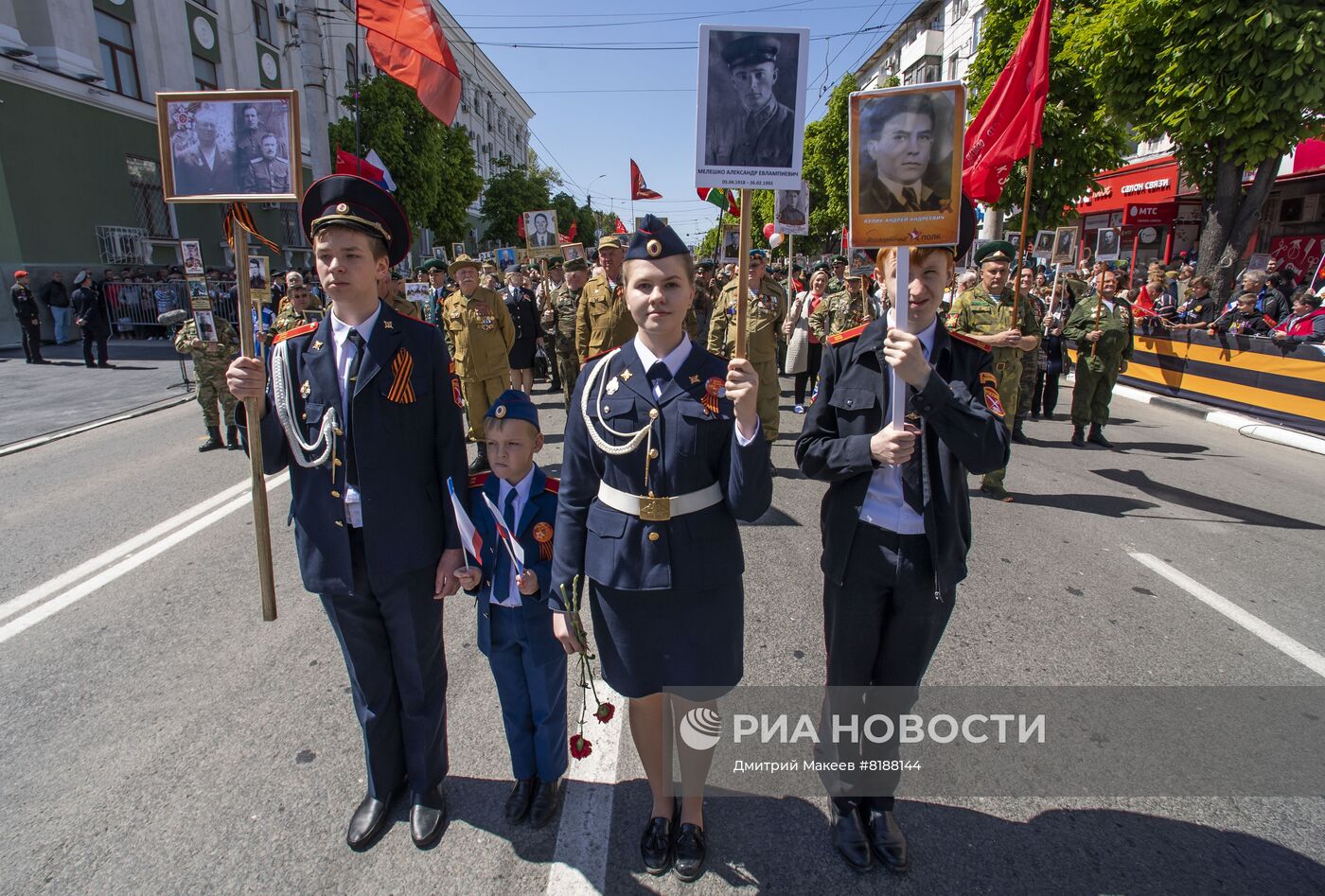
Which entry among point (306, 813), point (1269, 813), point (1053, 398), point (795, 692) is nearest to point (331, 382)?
point (306, 813)

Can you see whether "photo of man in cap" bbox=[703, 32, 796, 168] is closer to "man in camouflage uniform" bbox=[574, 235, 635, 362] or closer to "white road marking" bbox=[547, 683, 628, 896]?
"white road marking" bbox=[547, 683, 628, 896]

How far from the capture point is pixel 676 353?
2.18 metres

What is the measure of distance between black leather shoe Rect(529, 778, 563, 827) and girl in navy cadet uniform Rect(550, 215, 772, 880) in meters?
0.42

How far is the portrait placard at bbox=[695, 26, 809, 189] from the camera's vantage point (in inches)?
80.5

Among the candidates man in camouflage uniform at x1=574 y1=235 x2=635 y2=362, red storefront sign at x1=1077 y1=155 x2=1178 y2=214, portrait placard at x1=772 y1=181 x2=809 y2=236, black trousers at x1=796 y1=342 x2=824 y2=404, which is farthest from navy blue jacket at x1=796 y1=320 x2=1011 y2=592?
red storefront sign at x1=1077 y1=155 x2=1178 y2=214

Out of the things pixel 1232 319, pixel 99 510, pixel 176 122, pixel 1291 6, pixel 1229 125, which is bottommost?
pixel 99 510

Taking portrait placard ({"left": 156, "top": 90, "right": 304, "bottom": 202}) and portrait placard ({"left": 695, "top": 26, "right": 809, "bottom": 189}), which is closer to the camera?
portrait placard ({"left": 695, "top": 26, "right": 809, "bottom": 189})

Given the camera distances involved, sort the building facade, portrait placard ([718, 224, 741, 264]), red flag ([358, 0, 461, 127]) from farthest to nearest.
Answer: 1. the building facade
2. portrait placard ([718, 224, 741, 264])
3. red flag ([358, 0, 461, 127])

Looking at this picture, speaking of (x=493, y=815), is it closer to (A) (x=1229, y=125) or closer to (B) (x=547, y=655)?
(B) (x=547, y=655)

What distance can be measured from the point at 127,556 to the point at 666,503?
5.05 meters

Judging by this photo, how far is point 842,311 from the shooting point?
27.8 feet

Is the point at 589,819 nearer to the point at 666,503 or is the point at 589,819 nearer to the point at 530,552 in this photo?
the point at 530,552

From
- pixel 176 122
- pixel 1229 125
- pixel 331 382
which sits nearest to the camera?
pixel 331 382

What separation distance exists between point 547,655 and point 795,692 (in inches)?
54.0
